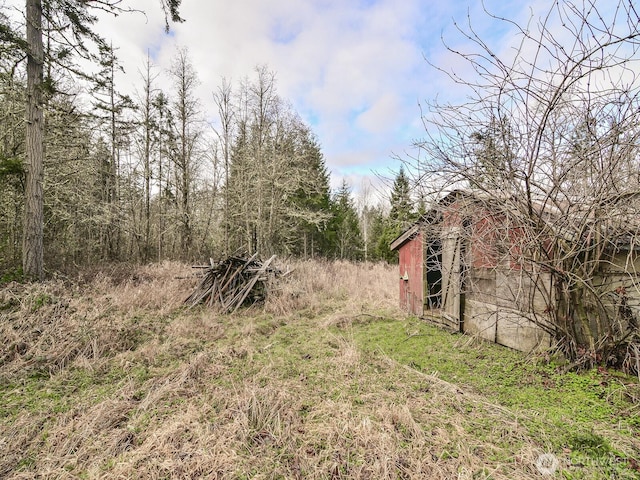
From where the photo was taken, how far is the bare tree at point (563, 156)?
284cm

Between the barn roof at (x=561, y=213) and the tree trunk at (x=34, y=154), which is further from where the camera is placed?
the tree trunk at (x=34, y=154)

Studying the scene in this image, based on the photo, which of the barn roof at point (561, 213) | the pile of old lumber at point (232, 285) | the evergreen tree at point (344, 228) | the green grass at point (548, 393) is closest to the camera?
the green grass at point (548, 393)

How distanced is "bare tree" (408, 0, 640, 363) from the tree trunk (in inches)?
363

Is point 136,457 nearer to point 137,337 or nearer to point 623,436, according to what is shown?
point 137,337

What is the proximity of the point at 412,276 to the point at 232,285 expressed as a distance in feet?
17.2

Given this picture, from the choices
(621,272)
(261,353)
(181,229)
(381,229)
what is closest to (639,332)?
(621,272)

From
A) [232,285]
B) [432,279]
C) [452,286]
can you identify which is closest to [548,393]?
[452,286]

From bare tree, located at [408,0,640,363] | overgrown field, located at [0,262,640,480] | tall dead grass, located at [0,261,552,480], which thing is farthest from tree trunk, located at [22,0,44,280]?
bare tree, located at [408,0,640,363]

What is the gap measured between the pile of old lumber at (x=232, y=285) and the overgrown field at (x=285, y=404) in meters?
1.91

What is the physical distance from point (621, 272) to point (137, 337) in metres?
7.81

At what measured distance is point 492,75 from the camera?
324 cm

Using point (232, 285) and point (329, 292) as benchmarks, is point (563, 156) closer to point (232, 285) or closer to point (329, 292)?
point (329, 292)

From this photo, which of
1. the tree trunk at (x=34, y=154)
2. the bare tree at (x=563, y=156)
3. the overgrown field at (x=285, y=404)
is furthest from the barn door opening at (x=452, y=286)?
the tree trunk at (x=34, y=154)

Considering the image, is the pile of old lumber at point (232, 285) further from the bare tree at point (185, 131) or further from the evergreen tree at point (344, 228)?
the evergreen tree at point (344, 228)
